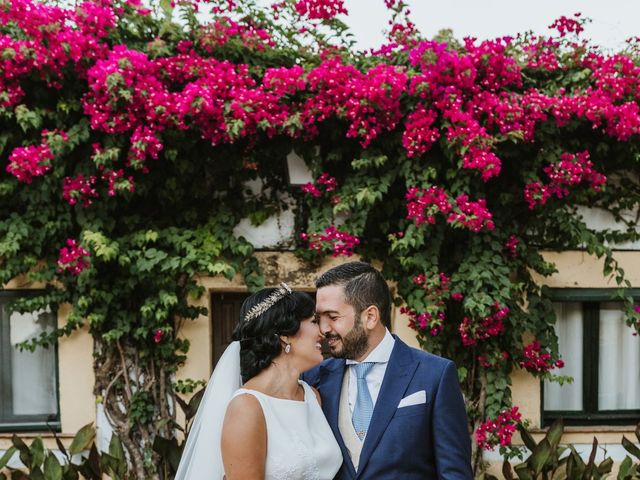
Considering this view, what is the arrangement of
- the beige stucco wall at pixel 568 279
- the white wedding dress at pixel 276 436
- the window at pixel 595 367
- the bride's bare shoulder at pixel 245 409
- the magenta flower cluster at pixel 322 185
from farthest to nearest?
the window at pixel 595 367 < the beige stucco wall at pixel 568 279 < the magenta flower cluster at pixel 322 185 < the white wedding dress at pixel 276 436 < the bride's bare shoulder at pixel 245 409

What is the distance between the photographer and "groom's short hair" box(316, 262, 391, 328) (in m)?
2.66

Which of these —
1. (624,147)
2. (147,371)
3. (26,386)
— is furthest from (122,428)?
(624,147)

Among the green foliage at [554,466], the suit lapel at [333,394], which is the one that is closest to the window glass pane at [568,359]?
the green foliage at [554,466]

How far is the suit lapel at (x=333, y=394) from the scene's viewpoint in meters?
2.61

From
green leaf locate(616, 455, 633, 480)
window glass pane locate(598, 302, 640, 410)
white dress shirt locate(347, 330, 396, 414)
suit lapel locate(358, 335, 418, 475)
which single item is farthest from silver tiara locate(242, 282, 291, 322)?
window glass pane locate(598, 302, 640, 410)

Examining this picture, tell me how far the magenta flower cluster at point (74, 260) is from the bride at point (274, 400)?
218cm

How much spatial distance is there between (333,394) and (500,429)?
2.56m

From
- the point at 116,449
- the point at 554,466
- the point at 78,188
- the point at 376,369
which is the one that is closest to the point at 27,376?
the point at 116,449

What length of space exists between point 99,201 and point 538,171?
367cm

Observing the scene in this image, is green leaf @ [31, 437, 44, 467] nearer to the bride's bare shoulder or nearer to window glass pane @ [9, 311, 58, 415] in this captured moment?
window glass pane @ [9, 311, 58, 415]

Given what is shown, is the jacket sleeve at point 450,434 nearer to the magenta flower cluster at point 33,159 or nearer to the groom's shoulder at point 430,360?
the groom's shoulder at point 430,360

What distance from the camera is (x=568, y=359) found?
527cm

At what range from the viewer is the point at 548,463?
445 centimetres

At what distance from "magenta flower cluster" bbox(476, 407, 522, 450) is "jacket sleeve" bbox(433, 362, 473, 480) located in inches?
94.0
